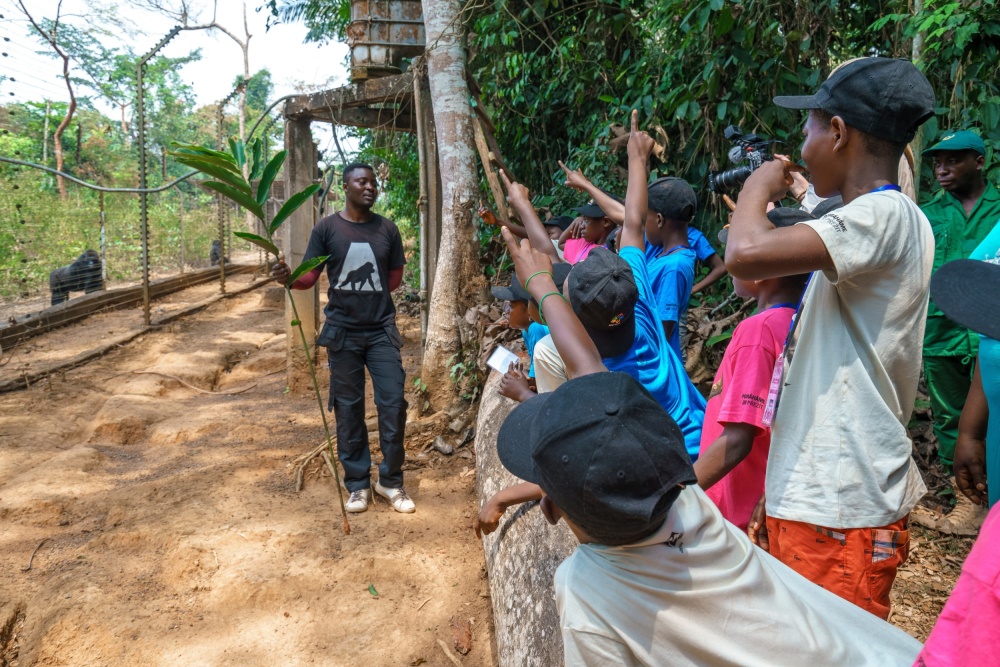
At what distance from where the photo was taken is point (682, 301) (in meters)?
3.37

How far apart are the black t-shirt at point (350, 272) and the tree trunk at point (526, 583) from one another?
4.66ft

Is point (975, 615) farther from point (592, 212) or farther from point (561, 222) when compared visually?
point (561, 222)

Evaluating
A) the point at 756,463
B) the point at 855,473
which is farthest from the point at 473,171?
the point at 855,473

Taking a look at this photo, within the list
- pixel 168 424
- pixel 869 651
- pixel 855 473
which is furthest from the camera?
pixel 168 424

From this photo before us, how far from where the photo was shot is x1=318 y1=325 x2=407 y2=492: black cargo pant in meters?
4.14

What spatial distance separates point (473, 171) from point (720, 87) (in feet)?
6.26

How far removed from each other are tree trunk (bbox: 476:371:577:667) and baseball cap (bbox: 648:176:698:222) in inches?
58.9

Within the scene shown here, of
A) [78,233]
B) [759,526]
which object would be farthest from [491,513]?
[78,233]

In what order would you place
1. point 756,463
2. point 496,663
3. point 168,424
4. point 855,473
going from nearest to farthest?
point 855,473 < point 756,463 < point 496,663 < point 168,424

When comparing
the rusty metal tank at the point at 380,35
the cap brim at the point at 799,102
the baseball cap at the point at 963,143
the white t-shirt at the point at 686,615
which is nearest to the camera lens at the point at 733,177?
the cap brim at the point at 799,102

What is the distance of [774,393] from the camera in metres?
1.64

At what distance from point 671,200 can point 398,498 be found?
7.63 ft

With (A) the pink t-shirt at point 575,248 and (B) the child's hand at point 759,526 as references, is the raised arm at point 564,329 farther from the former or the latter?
(A) the pink t-shirt at point 575,248

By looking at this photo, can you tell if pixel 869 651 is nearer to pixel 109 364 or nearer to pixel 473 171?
pixel 473 171
